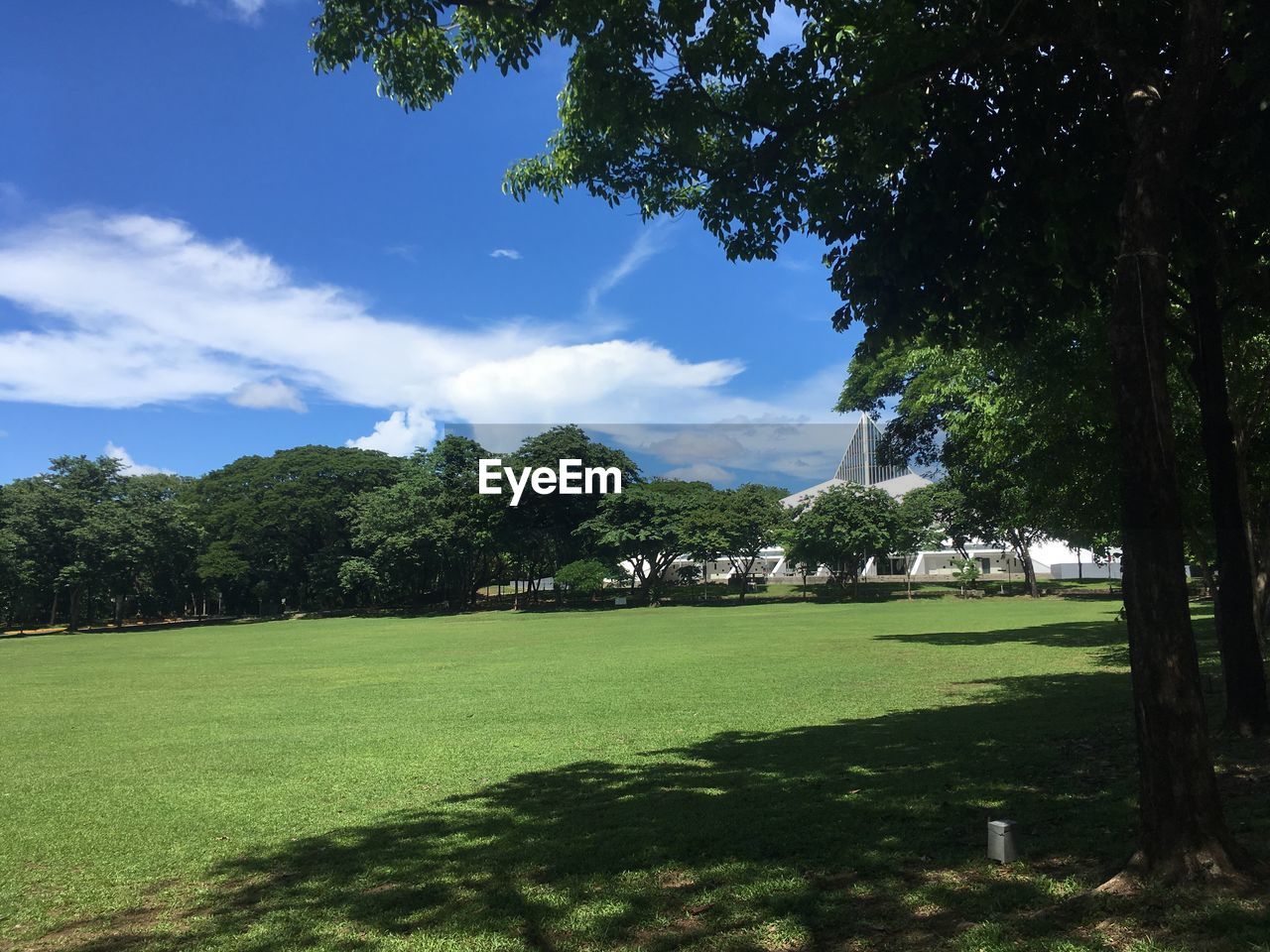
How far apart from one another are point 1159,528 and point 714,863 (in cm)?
311

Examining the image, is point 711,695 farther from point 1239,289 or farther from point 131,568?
point 131,568

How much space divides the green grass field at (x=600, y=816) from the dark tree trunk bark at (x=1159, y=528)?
362 mm

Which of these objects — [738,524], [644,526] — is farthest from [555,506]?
[738,524]

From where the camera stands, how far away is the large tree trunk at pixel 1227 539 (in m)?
7.73

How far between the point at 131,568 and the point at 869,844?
177 feet

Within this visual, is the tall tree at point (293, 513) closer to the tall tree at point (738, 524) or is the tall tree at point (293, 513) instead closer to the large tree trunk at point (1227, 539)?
the tall tree at point (738, 524)

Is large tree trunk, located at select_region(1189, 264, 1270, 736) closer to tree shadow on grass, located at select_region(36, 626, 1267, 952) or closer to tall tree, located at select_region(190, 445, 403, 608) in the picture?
tree shadow on grass, located at select_region(36, 626, 1267, 952)

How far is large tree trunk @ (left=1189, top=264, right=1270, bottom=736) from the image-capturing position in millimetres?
7730

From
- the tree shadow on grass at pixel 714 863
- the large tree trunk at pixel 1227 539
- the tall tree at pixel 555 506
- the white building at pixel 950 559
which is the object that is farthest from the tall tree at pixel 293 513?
the large tree trunk at pixel 1227 539

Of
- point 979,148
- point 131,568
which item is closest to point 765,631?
point 979,148

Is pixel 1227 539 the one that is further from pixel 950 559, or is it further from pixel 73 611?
pixel 950 559

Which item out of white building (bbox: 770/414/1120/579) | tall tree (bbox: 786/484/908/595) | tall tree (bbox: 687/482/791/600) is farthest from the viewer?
white building (bbox: 770/414/1120/579)

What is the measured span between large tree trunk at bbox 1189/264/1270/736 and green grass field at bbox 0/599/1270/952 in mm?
689

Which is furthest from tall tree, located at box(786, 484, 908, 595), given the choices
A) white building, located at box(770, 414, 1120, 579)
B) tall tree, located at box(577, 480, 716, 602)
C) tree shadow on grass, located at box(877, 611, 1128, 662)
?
tree shadow on grass, located at box(877, 611, 1128, 662)
